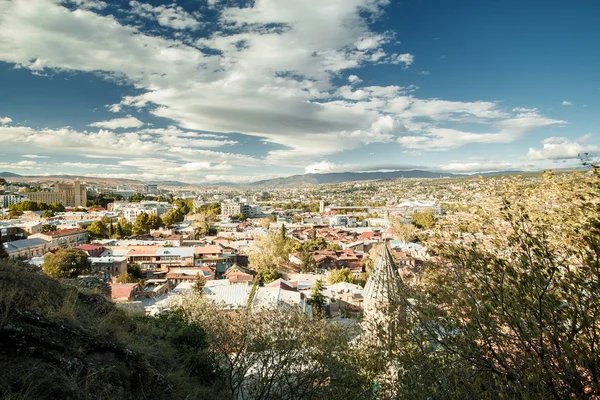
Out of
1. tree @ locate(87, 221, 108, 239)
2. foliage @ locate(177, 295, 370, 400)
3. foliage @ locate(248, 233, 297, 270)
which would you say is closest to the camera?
foliage @ locate(177, 295, 370, 400)

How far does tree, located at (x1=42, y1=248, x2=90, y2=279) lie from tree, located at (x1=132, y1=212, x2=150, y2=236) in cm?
2758

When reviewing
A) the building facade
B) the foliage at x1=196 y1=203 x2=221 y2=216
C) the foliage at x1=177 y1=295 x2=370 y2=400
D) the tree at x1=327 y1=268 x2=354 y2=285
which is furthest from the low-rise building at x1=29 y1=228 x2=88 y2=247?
the building facade

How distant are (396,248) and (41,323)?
118ft

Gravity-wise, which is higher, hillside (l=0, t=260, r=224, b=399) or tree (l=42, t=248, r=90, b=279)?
hillside (l=0, t=260, r=224, b=399)

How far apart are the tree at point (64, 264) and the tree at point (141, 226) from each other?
27.6 metres

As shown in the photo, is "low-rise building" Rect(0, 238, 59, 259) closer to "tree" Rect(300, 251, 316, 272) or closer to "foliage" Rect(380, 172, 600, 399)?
"tree" Rect(300, 251, 316, 272)

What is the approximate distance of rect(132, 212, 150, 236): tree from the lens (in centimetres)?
5166

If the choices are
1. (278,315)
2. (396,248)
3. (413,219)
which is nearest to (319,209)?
(413,219)

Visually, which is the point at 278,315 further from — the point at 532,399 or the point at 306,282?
the point at 306,282

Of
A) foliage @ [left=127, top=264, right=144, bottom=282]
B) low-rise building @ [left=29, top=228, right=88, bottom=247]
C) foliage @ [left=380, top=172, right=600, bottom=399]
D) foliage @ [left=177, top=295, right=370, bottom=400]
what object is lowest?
foliage @ [left=127, top=264, right=144, bottom=282]

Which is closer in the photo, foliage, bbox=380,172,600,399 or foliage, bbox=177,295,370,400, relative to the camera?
foliage, bbox=380,172,600,399

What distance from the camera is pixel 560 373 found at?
3.91 metres

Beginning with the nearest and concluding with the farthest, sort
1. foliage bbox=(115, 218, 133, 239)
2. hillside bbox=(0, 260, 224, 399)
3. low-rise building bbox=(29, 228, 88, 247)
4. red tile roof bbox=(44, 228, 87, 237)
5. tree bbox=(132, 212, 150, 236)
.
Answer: hillside bbox=(0, 260, 224, 399) < low-rise building bbox=(29, 228, 88, 247) < red tile roof bbox=(44, 228, 87, 237) < foliage bbox=(115, 218, 133, 239) < tree bbox=(132, 212, 150, 236)

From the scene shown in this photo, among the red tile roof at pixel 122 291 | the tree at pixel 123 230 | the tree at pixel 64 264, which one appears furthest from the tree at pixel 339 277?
the tree at pixel 123 230
